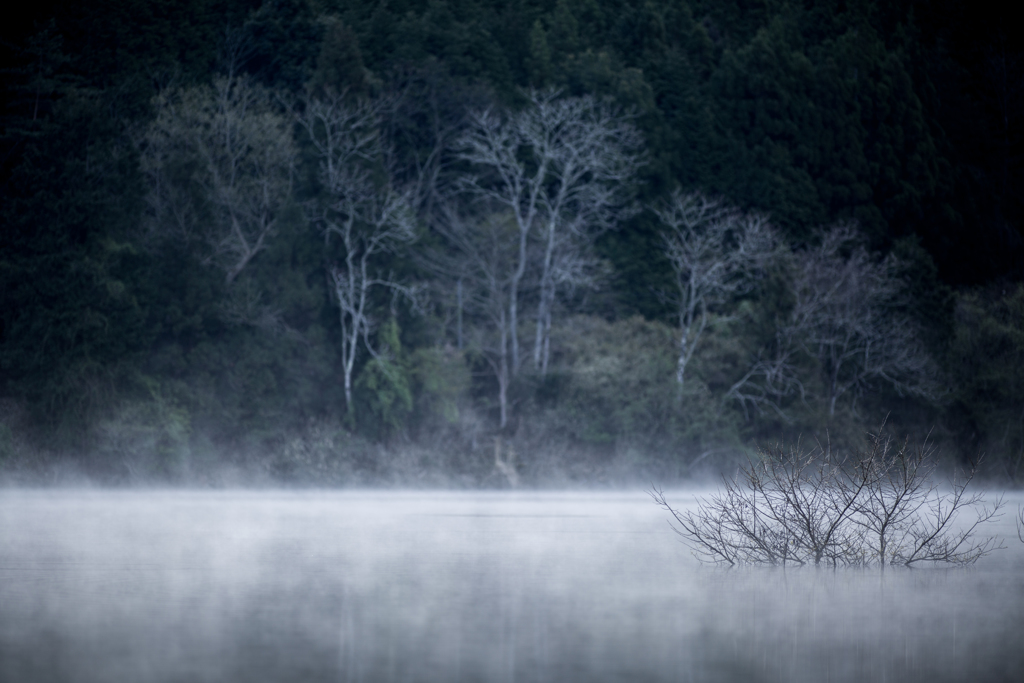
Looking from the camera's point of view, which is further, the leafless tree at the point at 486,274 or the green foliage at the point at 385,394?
the leafless tree at the point at 486,274

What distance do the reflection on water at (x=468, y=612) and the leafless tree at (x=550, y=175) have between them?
22166 millimetres

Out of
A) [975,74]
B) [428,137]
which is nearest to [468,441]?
[428,137]

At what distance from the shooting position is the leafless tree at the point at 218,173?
137 feet

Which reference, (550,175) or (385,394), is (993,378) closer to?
(550,175)

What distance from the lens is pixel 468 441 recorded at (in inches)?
1619

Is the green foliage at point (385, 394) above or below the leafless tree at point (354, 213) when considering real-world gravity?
below

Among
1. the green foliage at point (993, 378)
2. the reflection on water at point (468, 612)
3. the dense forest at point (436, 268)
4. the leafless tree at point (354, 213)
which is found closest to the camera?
the reflection on water at point (468, 612)

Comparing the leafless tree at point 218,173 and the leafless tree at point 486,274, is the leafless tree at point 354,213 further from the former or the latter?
the leafless tree at point 486,274

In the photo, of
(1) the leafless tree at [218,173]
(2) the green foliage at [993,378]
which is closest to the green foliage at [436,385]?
(1) the leafless tree at [218,173]

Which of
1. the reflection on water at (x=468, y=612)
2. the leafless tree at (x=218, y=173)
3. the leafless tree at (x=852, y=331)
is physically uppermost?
the leafless tree at (x=218, y=173)

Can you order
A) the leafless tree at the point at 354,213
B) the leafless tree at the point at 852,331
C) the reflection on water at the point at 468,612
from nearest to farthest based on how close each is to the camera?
the reflection on water at the point at 468,612 < the leafless tree at the point at 354,213 < the leafless tree at the point at 852,331

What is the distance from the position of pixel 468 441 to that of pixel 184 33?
2040 centimetres

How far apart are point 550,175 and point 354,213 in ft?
26.6

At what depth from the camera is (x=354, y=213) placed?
1654 inches
